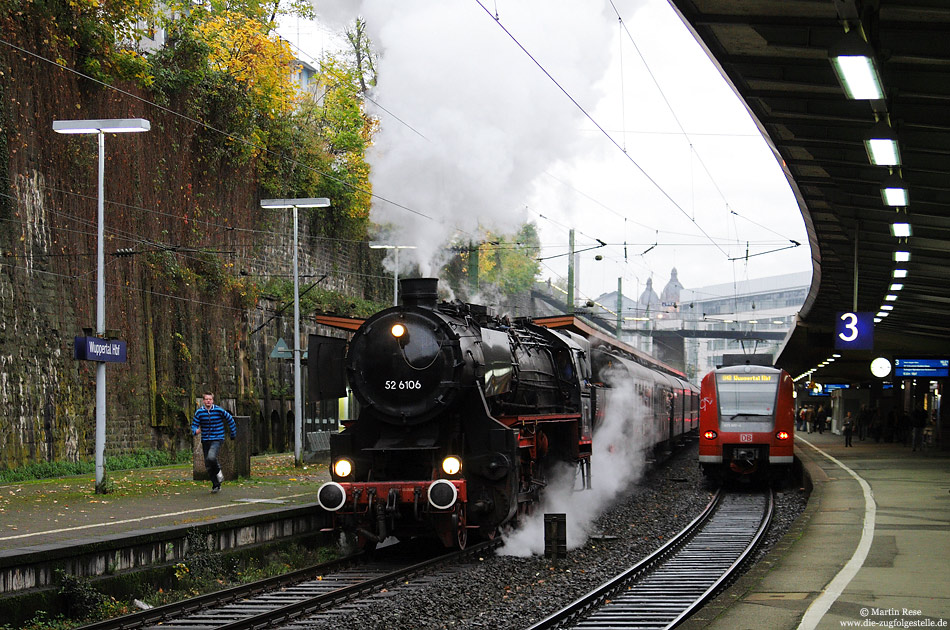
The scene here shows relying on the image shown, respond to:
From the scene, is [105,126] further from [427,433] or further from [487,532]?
[487,532]

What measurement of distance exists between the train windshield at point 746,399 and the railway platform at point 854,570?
7.33 ft

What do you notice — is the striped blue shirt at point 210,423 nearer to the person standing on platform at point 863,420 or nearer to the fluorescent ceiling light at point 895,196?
the fluorescent ceiling light at point 895,196

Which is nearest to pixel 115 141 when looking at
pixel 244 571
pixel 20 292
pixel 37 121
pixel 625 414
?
pixel 37 121

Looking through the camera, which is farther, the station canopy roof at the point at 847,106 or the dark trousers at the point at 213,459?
the dark trousers at the point at 213,459

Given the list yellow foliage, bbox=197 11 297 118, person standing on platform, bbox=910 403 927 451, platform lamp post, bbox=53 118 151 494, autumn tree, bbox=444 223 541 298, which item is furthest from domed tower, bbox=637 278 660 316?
platform lamp post, bbox=53 118 151 494

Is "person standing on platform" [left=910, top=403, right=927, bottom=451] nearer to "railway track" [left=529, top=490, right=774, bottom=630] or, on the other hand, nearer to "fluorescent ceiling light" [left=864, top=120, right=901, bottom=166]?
"railway track" [left=529, top=490, right=774, bottom=630]

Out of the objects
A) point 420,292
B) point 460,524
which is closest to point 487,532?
point 460,524

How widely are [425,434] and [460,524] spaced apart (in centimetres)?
116

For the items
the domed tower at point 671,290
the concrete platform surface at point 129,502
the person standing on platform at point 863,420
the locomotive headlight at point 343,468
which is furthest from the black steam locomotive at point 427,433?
the domed tower at point 671,290

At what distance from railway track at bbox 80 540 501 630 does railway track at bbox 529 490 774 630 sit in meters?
2.14

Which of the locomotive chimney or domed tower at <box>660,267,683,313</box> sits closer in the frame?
the locomotive chimney

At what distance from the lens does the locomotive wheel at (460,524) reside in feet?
36.5

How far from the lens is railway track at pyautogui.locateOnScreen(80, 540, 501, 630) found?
827 cm

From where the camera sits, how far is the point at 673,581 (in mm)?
10484
